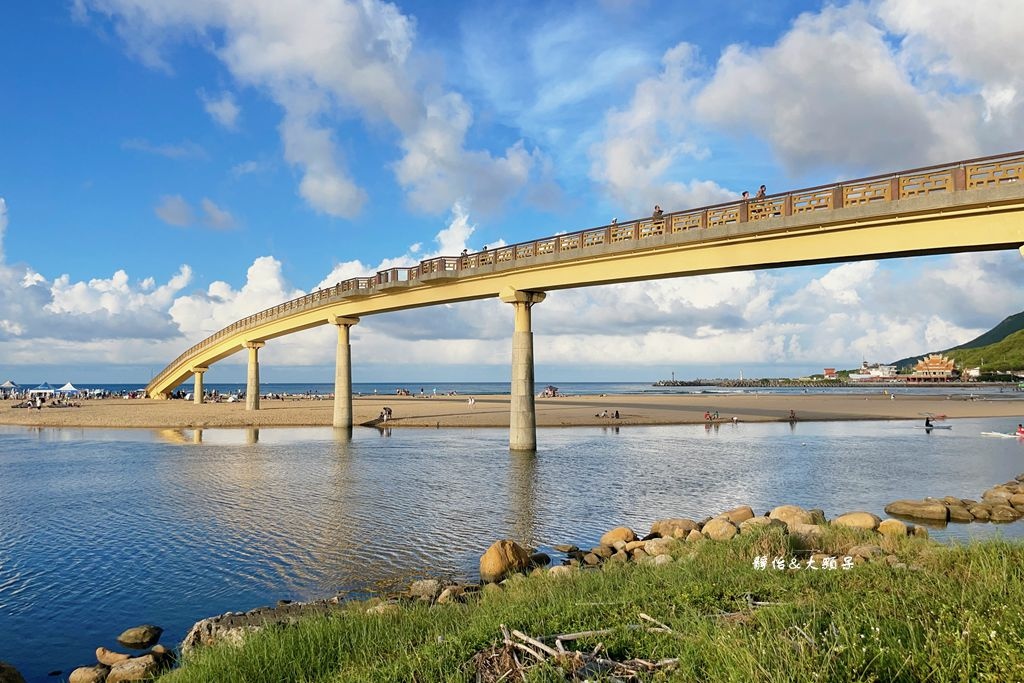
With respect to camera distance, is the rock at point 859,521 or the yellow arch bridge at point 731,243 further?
the yellow arch bridge at point 731,243

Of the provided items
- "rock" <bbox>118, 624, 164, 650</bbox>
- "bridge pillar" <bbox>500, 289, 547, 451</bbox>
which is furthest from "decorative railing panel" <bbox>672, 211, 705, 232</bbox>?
"rock" <bbox>118, 624, 164, 650</bbox>

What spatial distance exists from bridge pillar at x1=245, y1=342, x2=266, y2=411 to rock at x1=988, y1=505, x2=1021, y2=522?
63.6 metres

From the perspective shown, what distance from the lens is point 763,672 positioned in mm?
5086

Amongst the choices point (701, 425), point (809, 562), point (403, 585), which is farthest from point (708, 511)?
point (701, 425)

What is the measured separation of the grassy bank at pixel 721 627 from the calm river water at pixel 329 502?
14.2 feet

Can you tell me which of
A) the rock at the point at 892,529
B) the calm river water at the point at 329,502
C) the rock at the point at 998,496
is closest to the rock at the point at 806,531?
the rock at the point at 892,529

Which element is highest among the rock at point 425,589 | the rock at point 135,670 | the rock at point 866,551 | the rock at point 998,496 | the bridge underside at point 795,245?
the bridge underside at point 795,245

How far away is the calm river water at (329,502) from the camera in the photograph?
12.7 m

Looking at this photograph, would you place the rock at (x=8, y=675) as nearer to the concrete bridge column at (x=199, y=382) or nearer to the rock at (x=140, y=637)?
the rock at (x=140, y=637)

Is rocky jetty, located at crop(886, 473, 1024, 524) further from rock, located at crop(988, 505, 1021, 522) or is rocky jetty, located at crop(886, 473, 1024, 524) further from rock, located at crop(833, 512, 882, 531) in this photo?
rock, located at crop(833, 512, 882, 531)

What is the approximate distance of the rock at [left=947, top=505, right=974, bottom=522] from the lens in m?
18.2

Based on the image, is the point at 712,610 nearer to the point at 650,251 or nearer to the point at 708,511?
the point at 708,511

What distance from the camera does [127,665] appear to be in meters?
8.98

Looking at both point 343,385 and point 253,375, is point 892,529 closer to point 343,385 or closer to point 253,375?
point 343,385
